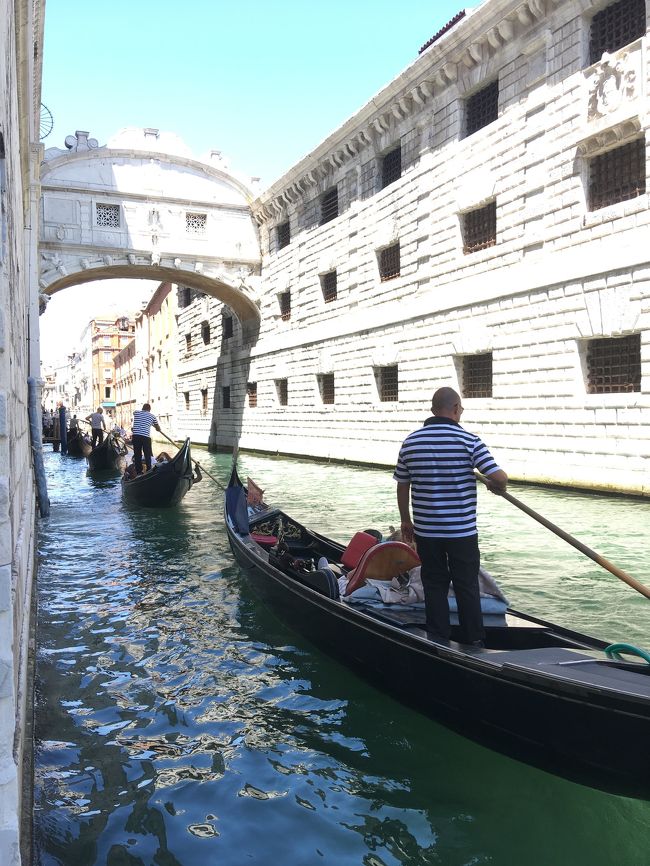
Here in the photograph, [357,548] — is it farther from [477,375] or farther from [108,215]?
[108,215]

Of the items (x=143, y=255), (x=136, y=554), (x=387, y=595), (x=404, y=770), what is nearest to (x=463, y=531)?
(x=387, y=595)

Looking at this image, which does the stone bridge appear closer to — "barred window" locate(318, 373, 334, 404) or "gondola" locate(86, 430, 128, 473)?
"barred window" locate(318, 373, 334, 404)

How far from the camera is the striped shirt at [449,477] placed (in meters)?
2.77

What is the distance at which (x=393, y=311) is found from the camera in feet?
40.7

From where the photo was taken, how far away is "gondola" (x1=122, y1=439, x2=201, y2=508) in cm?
834

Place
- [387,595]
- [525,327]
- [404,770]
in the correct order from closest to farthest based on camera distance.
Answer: [404,770], [387,595], [525,327]

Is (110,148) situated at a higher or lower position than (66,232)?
higher

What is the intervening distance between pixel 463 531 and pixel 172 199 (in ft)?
52.2

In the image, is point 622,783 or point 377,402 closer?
point 622,783

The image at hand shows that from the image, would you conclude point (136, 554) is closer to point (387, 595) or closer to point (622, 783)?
point (387, 595)

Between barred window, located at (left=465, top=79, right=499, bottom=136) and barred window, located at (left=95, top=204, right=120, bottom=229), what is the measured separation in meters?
9.11

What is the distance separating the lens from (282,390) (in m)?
17.5

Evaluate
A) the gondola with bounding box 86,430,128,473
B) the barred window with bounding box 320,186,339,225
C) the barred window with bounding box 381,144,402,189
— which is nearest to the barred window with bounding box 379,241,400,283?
the barred window with bounding box 381,144,402,189

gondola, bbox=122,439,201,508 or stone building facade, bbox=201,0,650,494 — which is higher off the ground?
stone building facade, bbox=201,0,650,494
